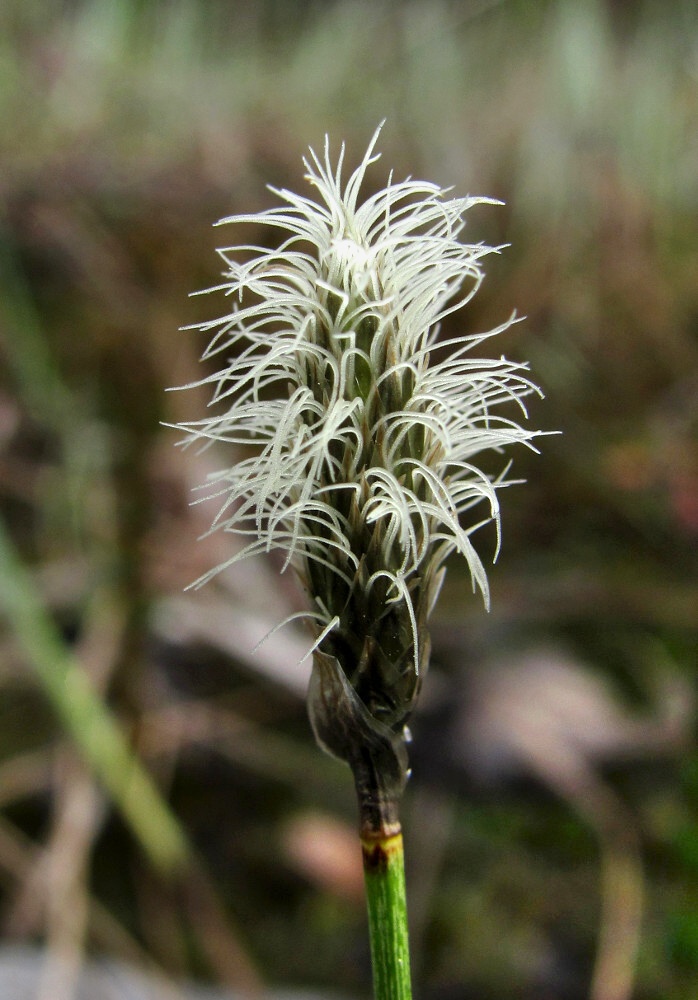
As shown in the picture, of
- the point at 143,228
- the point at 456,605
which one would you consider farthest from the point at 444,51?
the point at 456,605

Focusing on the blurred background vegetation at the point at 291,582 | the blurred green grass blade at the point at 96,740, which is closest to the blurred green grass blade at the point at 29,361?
the blurred background vegetation at the point at 291,582

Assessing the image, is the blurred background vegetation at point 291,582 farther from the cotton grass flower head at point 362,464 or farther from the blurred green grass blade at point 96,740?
the cotton grass flower head at point 362,464

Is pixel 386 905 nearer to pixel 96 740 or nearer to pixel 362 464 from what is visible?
pixel 362 464

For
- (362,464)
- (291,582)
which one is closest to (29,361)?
(291,582)

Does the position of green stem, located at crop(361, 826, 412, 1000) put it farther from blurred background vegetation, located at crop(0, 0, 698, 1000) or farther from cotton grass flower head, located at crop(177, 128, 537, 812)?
blurred background vegetation, located at crop(0, 0, 698, 1000)

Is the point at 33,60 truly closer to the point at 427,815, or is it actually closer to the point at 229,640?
the point at 229,640

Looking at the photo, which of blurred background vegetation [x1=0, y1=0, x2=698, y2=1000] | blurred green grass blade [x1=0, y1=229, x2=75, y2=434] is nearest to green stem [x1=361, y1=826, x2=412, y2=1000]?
blurred background vegetation [x1=0, y1=0, x2=698, y2=1000]
